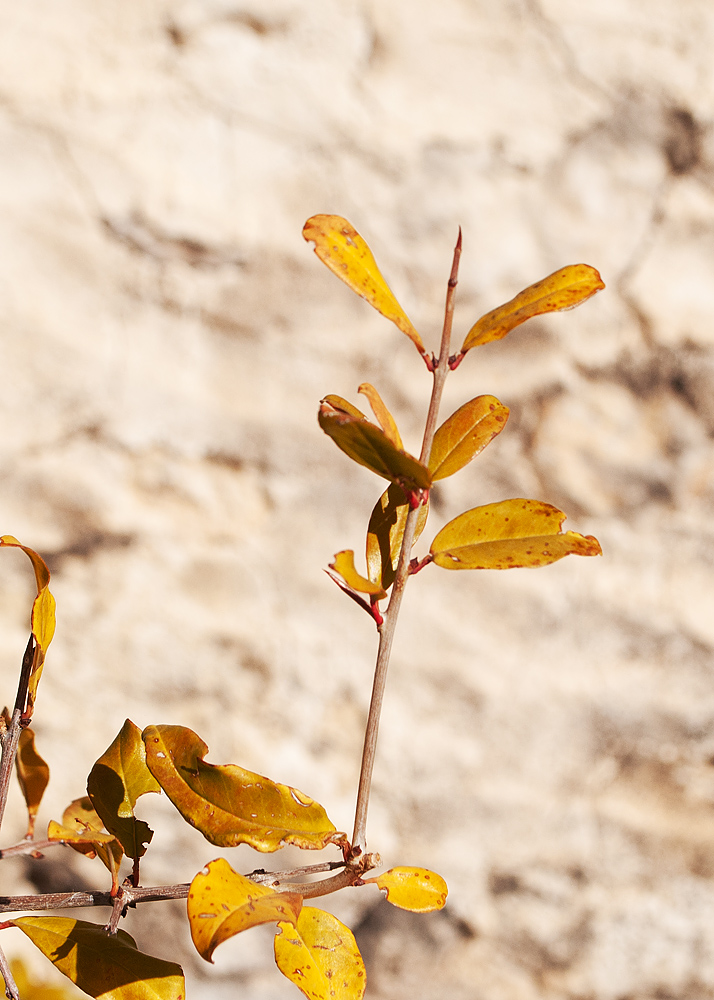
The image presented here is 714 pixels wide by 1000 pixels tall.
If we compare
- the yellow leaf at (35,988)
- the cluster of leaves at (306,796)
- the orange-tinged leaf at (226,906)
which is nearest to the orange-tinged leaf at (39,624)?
the cluster of leaves at (306,796)

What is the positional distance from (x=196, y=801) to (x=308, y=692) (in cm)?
73

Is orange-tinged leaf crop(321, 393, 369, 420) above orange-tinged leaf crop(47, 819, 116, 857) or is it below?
above

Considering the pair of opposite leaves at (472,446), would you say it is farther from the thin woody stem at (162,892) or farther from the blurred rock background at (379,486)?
the blurred rock background at (379,486)

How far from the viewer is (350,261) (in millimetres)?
302

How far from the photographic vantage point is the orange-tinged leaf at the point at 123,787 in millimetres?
322

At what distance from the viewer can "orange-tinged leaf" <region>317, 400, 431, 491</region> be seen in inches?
9.7

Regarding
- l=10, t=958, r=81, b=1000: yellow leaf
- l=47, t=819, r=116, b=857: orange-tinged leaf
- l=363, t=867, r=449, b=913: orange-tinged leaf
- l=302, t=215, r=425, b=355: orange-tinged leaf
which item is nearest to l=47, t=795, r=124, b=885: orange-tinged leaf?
l=47, t=819, r=116, b=857: orange-tinged leaf

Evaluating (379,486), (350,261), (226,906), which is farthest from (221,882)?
(379,486)

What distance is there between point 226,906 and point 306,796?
0.05 m

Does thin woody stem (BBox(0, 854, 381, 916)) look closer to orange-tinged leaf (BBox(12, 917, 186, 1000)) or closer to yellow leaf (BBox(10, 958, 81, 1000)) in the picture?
orange-tinged leaf (BBox(12, 917, 186, 1000))

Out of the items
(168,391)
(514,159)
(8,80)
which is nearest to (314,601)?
(168,391)

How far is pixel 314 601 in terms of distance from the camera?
3.28 ft

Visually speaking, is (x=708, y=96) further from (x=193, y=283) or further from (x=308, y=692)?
(x=308, y=692)

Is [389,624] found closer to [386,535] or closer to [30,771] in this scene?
[386,535]
